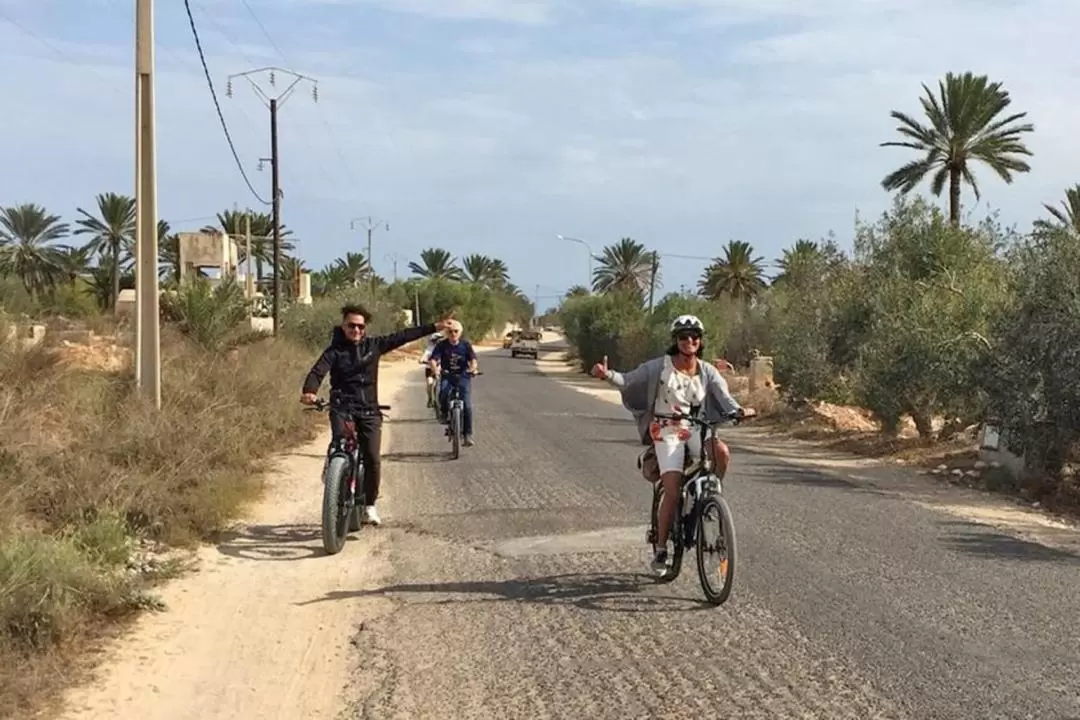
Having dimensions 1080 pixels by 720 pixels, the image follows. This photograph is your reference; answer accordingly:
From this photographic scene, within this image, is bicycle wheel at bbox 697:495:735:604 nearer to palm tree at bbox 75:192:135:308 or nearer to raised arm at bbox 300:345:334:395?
raised arm at bbox 300:345:334:395

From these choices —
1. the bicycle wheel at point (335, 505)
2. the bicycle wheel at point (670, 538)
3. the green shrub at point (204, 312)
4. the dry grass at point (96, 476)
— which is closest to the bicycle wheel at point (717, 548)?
the bicycle wheel at point (670, 538)

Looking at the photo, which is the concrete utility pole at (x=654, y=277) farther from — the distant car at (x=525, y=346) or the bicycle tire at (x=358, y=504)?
the bicycle tire at (x=358, y=504)

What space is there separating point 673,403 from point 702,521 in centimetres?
76

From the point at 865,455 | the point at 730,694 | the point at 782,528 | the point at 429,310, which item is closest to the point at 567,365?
the point at 429,310

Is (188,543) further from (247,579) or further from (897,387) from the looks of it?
(897,387)

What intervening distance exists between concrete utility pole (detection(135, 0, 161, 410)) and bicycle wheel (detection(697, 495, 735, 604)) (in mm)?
9151

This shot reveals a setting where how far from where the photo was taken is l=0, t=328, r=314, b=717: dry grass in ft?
18.5

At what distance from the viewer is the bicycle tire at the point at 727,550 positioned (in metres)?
6.56

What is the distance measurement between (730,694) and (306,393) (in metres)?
4.52

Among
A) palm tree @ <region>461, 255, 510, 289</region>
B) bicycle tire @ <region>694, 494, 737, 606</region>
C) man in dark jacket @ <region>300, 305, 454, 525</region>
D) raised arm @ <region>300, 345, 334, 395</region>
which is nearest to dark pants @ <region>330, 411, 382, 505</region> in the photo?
man in dark jacket @ <region>300, 305, 454, 525</region>

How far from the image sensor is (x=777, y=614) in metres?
6.55

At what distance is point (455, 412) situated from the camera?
14.6 meters

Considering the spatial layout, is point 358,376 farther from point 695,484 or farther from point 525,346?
point 525,346

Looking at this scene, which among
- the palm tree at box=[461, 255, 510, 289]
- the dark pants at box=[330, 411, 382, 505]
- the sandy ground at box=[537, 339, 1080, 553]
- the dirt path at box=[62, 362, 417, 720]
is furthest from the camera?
the palm tree at box=[461, 255, 510, 289]
